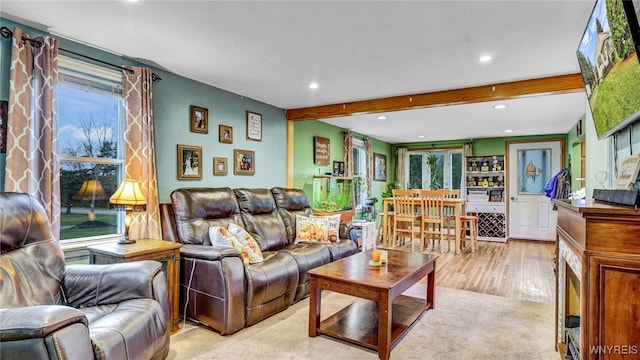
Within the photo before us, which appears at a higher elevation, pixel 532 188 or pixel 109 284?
pixel 532 188

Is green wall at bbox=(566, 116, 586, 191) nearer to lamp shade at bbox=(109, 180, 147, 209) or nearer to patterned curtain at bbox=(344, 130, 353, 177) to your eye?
patterned curtain at bbox=(344, 130, 353, 177)

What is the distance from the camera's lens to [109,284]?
1.92 meters

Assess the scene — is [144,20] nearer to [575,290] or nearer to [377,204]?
[575,290]

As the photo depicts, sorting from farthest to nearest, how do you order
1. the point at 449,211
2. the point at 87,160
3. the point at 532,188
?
the point at 532,188, the point at 449,211, the point at 87,160

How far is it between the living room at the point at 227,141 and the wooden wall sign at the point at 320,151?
7 centimetres

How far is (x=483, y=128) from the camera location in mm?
6285

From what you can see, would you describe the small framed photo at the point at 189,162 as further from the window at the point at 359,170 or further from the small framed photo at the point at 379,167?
the small framed photo at the point at 379,167

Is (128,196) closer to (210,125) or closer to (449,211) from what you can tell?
(210,125)

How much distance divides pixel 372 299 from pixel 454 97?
8.30 ft

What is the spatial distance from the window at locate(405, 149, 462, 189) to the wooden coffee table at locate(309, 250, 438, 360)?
16.9 ft

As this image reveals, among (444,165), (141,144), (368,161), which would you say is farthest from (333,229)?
(444,165)

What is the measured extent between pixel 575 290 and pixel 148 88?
348 cm

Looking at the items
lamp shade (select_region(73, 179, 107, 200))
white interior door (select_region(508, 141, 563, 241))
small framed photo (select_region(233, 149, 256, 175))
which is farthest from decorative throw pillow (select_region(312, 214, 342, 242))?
white interior door (select_region(508, 141, 563, 241))

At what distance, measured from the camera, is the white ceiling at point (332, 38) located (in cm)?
209
